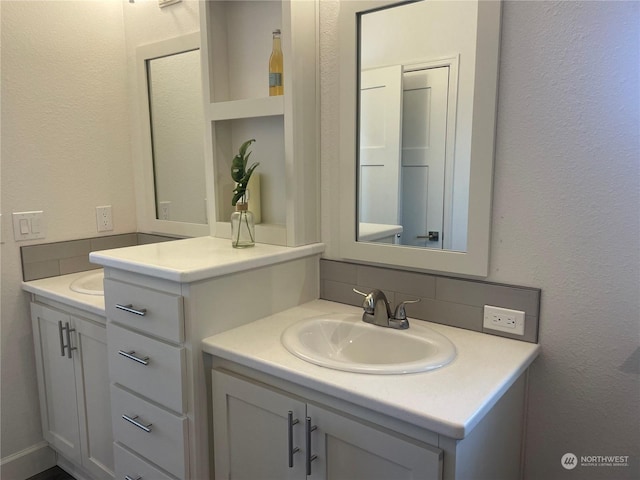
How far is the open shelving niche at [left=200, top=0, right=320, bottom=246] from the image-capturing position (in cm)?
171

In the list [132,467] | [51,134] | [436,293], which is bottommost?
[132,467]

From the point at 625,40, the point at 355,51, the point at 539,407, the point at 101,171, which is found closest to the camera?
the point at 625,40

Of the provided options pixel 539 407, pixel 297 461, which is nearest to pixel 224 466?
pixel 297 461

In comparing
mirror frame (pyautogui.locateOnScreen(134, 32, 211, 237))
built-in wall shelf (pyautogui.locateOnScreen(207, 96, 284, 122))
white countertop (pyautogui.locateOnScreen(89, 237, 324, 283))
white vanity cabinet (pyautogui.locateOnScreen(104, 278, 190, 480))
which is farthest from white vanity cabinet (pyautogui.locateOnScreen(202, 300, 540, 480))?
mirror frame (pyautogui.locateOnScreen(134, 32, 211, 237))

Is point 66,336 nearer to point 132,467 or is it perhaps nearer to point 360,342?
point 132,467

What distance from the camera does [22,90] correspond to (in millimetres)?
2021

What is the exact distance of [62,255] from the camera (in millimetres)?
2201

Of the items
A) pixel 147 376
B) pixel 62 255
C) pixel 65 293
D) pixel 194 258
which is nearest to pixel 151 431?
pixel 147 376

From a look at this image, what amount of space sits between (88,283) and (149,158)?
0.69m

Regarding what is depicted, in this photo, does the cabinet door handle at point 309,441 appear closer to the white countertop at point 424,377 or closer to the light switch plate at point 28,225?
the white countertop at point 424,377

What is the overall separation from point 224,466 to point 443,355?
767 millimetres

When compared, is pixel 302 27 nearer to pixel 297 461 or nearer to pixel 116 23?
pixel 116 23

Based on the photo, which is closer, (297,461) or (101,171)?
(297,461)

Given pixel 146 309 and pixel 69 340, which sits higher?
pixel 146 309
